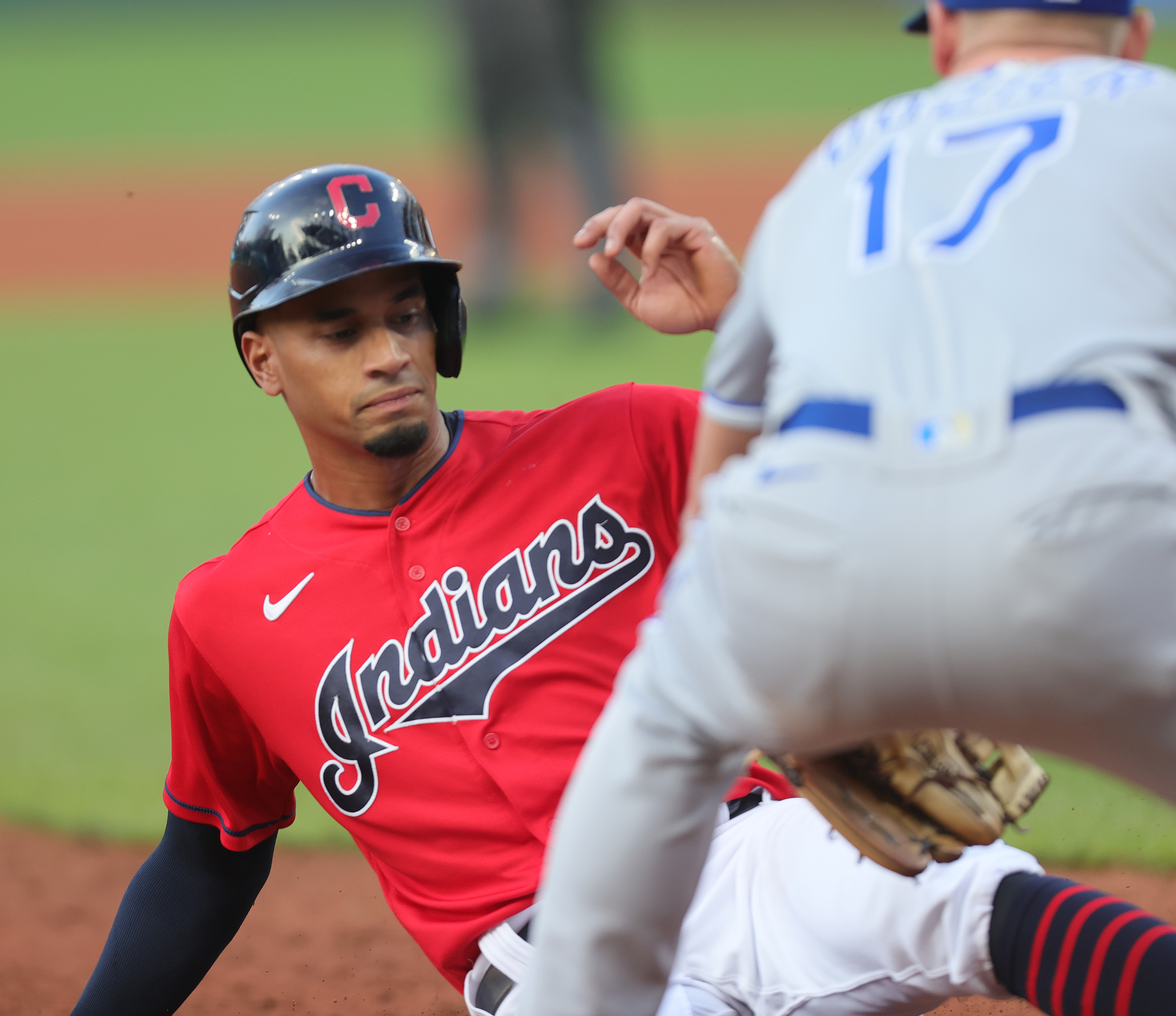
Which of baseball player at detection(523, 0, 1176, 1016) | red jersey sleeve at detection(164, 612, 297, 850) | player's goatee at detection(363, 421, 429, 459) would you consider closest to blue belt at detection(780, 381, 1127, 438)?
baseball player at detection(523, 0, 1176, 1016)

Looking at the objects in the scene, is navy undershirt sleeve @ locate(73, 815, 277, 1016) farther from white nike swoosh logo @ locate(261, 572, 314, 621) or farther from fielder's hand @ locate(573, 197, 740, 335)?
fielder's hand @ locate(573, 197, 740, 335)

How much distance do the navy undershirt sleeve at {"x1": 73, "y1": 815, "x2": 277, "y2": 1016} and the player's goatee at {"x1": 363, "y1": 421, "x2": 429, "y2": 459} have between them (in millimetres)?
721

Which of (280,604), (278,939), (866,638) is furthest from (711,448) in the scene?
(278,939)

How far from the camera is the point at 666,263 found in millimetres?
1985

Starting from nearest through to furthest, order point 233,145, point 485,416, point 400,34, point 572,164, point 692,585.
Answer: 1. point 692,585
2. point 485,416
3. point 572,164
4. point 233,145
5. point 400,34

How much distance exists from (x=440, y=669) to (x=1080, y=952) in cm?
95

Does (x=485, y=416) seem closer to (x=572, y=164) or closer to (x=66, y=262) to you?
(x=572, y=164)

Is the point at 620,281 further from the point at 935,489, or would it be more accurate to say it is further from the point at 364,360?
the point at 935,489

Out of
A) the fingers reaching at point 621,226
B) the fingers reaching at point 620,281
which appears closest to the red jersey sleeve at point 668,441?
the fingers reaching at point 620,281

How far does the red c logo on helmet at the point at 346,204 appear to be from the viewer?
2225 millimetres

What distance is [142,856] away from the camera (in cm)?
369

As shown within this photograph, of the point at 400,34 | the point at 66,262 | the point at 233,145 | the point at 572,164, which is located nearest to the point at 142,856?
the point at 572,164

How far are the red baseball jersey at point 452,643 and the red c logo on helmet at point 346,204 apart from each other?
1.26 feet

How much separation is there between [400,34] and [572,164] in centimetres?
2342
